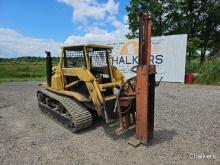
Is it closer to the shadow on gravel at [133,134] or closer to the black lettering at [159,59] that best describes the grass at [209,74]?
the black lettering at [159,59]

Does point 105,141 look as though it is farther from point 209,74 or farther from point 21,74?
point 21,74

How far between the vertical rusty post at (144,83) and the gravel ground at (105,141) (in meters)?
0.41

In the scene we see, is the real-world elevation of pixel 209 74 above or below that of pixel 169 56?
below

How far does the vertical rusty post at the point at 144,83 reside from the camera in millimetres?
4562

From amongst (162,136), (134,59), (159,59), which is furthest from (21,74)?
(162,136)

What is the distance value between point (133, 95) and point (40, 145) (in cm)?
217

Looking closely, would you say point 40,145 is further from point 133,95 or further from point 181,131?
point 181,131

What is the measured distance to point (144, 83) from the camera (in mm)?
4582

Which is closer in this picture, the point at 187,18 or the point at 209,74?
the point at 209,74

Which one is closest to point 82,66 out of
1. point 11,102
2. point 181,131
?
point 181,131

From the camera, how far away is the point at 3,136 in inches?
213

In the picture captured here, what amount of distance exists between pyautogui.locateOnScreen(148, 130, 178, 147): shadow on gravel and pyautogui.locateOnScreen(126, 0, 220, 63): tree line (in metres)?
23.7

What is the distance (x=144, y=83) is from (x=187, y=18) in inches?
1077

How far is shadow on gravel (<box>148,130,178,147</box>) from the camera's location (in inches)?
197
